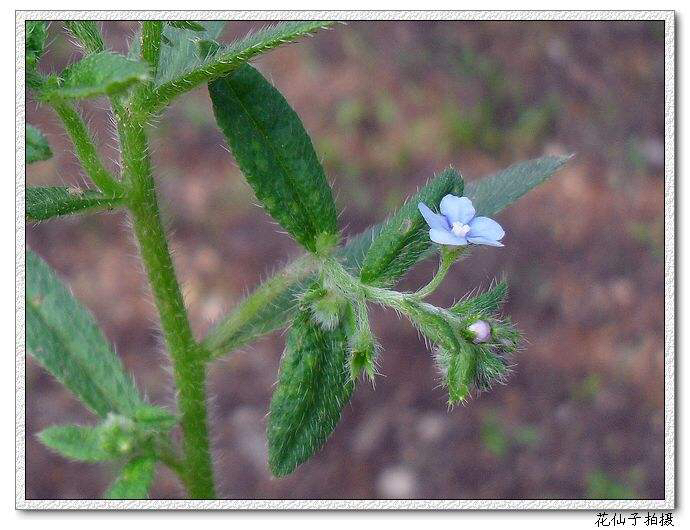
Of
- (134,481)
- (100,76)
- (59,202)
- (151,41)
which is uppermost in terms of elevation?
(151,41)

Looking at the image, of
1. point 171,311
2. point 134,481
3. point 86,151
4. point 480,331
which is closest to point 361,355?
point 480,331

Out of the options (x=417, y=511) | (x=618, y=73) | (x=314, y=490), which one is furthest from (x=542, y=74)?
(x=417, y=511)

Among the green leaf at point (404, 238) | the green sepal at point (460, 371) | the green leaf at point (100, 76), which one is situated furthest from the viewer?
the green leaf at point (404, 238)

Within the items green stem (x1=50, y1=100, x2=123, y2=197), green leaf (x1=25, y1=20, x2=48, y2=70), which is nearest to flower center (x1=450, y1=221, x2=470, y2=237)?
green stem (x1=50, y1=100, x2=123, y2=197)

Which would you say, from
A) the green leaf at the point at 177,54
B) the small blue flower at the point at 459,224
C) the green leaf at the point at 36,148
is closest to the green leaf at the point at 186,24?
the green leaf at the point at 177,54

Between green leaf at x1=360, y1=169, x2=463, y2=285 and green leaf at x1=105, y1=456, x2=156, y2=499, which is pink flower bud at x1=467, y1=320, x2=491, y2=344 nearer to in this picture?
green leaf at x1=360, y1=169, x2=463, y2=285

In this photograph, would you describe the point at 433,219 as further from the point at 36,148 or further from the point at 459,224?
the point at 36,148

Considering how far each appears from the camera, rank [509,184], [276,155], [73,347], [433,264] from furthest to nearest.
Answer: [433,264], [73,347], [509,184], [276,155]

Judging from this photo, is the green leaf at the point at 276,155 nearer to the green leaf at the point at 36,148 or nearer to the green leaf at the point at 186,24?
the green leaf at the point at 186,24
